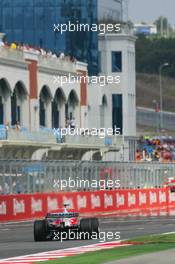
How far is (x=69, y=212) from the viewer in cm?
4294

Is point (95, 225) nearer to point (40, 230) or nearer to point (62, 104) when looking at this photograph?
point (40, 230)

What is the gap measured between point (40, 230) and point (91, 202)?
28.3 meters

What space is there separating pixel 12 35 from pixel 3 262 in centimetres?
7903

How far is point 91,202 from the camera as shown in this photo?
71125 mm

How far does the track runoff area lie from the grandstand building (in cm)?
2260

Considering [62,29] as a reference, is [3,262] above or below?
below

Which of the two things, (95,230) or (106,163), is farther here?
(106,163)


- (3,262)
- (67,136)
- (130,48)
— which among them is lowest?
(3,262)

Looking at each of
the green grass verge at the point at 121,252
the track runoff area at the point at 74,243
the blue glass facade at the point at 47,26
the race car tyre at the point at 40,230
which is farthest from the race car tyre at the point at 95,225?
the blue glass facade at the point at 47,26

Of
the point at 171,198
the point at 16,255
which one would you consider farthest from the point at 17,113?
the point at 16,255

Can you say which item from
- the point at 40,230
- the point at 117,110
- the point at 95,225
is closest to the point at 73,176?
the point at 40,230

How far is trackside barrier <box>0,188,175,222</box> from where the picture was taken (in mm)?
62200

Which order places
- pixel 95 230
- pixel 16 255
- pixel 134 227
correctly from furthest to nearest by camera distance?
1. pixel 134 227
2. pixel 95 230
3. pixel 16 255

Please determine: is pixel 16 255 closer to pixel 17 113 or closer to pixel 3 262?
pixel 3 262
